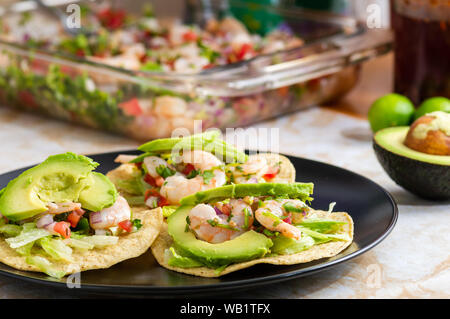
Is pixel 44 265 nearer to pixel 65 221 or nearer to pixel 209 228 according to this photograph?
pixel 65 221

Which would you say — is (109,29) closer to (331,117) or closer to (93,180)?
(331,117)

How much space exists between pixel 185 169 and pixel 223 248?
46cm

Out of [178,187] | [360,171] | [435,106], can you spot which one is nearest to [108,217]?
[178,187]

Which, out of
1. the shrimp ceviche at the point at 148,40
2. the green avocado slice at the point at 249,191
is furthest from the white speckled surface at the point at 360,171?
the shrimp ceviche at the point at 148,40

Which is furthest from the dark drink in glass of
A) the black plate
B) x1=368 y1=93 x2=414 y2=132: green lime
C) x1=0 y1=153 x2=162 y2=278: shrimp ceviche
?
x1=0 y1=153 x2=162 y2=278: shrimp ceviche

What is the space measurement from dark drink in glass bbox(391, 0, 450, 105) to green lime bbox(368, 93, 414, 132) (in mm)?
355

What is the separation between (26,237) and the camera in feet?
Result: 5.15

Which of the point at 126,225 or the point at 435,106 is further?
the point at 435,106

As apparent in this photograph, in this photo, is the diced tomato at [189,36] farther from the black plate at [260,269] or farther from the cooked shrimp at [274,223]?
the cooked shrimp at [274,223]

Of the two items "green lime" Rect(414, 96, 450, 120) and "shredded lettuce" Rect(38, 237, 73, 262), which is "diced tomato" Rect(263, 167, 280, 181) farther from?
"green lime" Rect(414, 96, 450, 120)

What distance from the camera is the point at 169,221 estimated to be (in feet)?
5.41

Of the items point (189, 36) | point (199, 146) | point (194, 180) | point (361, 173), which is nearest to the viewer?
point (194, 180)

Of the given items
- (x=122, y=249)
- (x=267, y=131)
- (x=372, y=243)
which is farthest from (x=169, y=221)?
(x=267, y=131)

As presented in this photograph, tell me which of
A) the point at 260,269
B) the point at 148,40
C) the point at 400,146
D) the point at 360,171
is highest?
the point at 148,40
